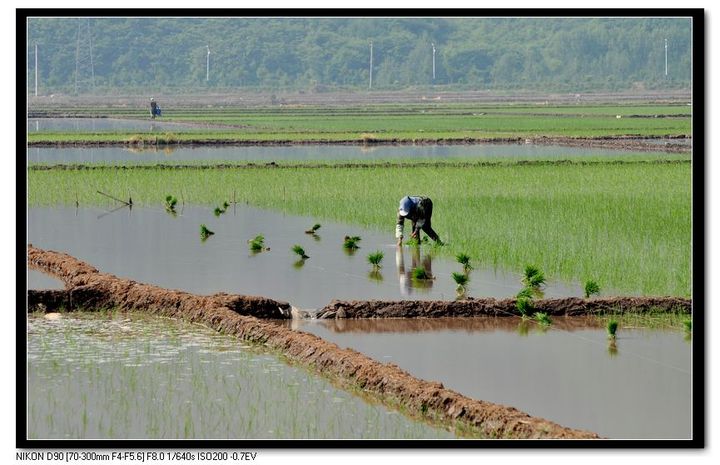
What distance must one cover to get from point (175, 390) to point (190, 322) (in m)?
1.96

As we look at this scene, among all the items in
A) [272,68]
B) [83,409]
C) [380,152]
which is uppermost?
[272,68]

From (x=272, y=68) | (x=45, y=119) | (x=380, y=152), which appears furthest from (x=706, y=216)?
(x=272, y=68)

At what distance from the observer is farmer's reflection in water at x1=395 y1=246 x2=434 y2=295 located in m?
10.4

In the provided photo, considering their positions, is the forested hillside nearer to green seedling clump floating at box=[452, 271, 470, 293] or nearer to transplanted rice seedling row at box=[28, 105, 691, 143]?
transplanted rice seedling row at box=[28, 105, 691, 143]

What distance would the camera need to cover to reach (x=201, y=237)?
529 inches

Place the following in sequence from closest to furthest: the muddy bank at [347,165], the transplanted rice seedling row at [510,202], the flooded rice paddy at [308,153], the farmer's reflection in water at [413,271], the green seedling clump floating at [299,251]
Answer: the farmer's reflection in water at [413,271]
the transplanted rice seedling row at [510,202]
the green seedling clump floating at [299,251]
the muddy bank at [347,165]
the flooded rice paddy at [308,153]

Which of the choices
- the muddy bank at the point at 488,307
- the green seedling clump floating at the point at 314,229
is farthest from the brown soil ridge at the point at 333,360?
the green seedling clump floating at the point at 314,229

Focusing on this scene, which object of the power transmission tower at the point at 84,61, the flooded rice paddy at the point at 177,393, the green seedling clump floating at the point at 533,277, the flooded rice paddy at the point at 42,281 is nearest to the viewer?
the flooded rice paddy at the point at 177,393

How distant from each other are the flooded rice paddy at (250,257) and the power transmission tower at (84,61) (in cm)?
5519

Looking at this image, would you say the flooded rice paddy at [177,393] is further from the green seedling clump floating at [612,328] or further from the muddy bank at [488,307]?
the green seedling clump floating at [612,328]

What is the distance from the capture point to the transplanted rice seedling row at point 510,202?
11242mm

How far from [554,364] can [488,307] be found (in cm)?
149

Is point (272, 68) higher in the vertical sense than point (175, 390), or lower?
higher
